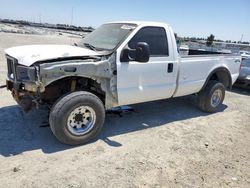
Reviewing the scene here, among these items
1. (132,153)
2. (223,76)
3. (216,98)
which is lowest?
(132,153)

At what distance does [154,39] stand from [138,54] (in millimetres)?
967

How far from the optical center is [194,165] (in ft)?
13.2

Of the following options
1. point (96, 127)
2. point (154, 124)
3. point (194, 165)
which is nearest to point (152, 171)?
point (194, 165)

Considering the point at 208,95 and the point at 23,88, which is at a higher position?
the point at 23,88

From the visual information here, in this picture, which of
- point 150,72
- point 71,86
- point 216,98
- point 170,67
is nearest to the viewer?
point 71,86

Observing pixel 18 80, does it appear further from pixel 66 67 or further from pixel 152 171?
pixel 152 171

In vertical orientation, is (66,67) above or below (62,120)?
above

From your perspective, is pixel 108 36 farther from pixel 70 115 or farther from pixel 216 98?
pixel 216 98

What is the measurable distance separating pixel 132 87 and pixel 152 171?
161 centimetres

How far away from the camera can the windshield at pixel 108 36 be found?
478cm

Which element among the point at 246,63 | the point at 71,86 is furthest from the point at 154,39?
the point at 246,63

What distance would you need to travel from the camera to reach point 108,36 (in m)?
5.11

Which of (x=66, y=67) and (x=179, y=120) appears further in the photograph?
(x=179, y=120)

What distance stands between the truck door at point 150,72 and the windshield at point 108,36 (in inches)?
8.5
